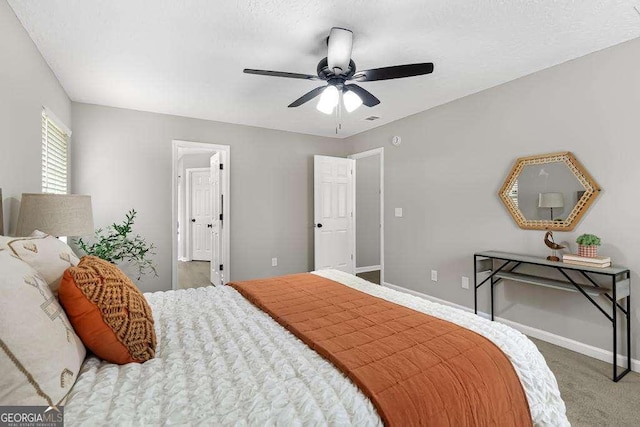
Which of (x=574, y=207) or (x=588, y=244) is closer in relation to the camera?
(x=588, y=244)

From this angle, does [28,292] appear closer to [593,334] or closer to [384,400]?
[384,400]

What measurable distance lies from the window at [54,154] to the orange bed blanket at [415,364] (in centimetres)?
252

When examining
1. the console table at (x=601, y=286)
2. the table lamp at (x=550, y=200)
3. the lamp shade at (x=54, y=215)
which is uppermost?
the table lamp at (x=550, y=200)

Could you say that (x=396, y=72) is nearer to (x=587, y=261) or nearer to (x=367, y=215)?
(x=587, y=261)

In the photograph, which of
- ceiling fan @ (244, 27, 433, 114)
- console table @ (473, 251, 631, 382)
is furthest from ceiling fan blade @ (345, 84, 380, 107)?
console table @ (473, 251, 631, 382)

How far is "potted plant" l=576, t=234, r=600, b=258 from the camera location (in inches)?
89.7

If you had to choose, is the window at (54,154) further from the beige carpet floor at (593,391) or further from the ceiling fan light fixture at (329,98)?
the beige carpet floor at (593,391)

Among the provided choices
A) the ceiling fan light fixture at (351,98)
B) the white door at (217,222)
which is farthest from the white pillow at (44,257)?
the white door at (217,222)

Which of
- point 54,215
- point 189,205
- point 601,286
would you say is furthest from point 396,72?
point 189,205

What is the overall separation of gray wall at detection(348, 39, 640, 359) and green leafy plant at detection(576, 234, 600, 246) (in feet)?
0.61

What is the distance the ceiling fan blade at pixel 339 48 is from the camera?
2027 millimetres

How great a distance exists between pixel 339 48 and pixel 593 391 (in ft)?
9.31

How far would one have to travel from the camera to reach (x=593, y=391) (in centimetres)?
202

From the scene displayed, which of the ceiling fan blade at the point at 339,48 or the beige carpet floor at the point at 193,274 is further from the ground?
the ceiling fan blade at the point at 339,48
